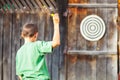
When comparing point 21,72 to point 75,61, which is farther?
point 75,61

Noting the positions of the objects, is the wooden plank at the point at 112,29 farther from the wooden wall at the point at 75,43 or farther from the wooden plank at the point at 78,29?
the wooden plank at the point at 78,29

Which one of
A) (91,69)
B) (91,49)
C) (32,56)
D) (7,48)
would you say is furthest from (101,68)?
(32,56)

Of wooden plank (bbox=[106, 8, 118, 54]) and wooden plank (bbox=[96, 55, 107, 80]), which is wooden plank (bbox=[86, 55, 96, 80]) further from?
wooden plank (bbox=[106, 8, 118, 54])

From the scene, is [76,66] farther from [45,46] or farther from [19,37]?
[45,46]

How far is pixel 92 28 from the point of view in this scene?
7.97 metres

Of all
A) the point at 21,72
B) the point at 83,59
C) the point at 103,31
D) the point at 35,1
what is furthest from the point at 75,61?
the point at 21,72

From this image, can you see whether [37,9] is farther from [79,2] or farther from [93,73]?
[93,73]

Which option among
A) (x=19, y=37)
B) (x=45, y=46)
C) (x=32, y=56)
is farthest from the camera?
(x=19, y=37)

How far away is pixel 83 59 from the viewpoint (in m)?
8.02

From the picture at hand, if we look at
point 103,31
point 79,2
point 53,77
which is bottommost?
point 53,77

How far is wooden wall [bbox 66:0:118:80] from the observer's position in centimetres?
797

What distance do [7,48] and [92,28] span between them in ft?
5.24

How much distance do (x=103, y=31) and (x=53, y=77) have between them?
4.03 feet

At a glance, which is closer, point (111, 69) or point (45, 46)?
point (45, 46)
